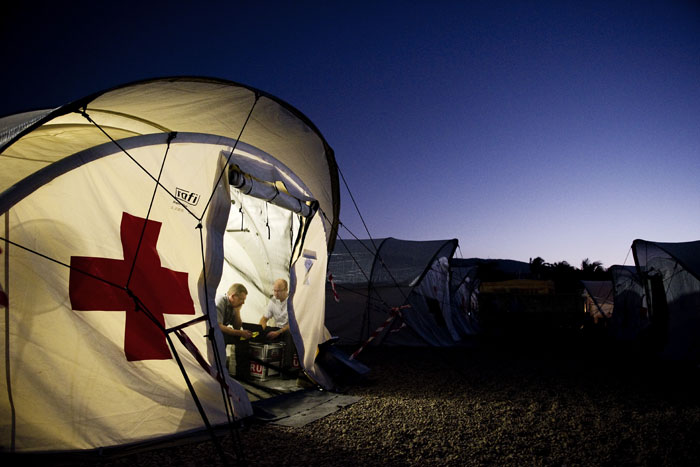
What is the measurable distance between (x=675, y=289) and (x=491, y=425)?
8172mm

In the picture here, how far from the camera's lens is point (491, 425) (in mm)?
4188

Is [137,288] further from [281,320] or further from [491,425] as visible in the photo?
[491,425]

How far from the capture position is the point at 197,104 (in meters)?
4.03

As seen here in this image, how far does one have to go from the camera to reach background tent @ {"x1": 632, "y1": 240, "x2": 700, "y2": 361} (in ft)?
28.5

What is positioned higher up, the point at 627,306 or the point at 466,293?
the point at 466,293

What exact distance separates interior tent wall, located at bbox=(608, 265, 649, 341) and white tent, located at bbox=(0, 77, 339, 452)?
13500 millimetres

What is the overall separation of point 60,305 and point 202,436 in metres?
1.63

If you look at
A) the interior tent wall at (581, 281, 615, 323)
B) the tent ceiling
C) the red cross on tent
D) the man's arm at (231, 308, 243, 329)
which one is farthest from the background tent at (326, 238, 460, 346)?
the interior tent wall at (581, 281, 615, 323)

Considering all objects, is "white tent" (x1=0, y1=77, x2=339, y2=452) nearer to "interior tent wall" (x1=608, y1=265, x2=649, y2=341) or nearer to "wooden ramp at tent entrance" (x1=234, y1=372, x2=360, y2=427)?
"wooden ramp at tent entrance" (x1=234, y1=372, x2=360, y2=427)

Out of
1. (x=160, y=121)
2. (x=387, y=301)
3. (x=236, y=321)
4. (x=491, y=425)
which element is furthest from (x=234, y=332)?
(x=387, y=301)

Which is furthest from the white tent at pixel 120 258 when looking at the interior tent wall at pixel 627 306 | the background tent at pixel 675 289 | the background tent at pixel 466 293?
the interior tent wall at pixel 627 306

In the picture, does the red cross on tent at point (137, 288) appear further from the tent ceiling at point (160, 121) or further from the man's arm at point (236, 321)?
the man's arm at point (236, 321)

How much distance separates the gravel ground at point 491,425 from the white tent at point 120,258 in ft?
1.75

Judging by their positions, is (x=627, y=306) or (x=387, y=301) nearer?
(x=387, y=301)
